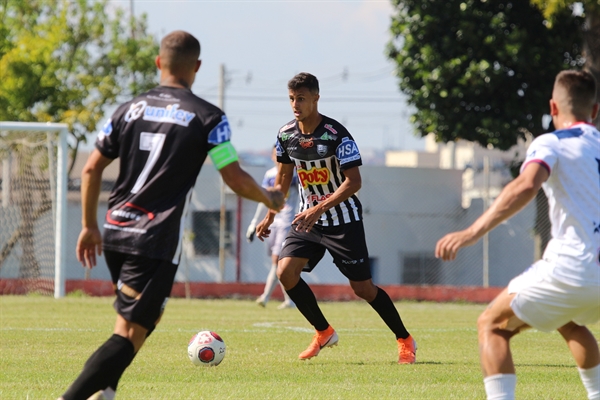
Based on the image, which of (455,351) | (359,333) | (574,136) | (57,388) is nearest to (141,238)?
(57,388)

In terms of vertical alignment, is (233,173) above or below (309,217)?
above

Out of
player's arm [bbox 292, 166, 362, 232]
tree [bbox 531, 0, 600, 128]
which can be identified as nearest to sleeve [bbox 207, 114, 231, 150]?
player's arm [bbox 292, 166, 362, 232]

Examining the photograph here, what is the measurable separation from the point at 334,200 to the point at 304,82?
1093 millimetres

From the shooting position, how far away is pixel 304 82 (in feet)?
25.8

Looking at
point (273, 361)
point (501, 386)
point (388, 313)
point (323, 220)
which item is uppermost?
point (323, 220)

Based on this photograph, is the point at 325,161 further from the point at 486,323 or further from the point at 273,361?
the point at 486,323

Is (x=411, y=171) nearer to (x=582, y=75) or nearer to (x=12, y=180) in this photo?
(x=12, y=180)

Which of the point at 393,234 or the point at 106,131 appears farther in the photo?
the point at 393,234

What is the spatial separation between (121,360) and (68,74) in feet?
72.5

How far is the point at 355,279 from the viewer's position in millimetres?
7812

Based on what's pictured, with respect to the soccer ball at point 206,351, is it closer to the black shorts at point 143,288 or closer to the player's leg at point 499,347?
the black shorts at point 143,288

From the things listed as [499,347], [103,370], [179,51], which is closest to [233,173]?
[179,51]

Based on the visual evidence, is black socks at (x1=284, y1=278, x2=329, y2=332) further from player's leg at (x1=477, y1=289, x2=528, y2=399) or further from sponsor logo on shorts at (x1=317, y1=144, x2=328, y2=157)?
player's leg at (x1=477, y1=289, x2=528, y2=399)

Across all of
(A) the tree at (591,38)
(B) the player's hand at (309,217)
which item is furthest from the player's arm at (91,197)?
(A) the tree at (591,38)
